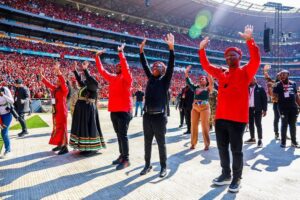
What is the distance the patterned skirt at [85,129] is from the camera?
539 centimetres

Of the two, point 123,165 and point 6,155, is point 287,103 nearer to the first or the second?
point 123,165

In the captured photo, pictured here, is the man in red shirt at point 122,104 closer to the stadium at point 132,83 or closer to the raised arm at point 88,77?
the stadium at point 132,83

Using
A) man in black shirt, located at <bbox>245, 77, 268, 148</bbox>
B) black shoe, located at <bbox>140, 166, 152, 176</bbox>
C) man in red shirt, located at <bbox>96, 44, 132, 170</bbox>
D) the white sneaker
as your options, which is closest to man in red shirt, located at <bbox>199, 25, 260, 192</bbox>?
black shoe, located at <bbox>140, 166, 152, 176</bbox>

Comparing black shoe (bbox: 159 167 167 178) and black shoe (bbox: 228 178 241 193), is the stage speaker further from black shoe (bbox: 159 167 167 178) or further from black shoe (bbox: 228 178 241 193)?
black shoe (bbox: 228 178 241 193)

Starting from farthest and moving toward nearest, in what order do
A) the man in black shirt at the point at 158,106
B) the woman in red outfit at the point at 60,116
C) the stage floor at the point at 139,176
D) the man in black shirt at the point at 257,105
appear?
the man in black shirt at the point at 257,105 → the woman in red outfit at the point at 60,116 → the man in black shirt at the point at 158,106 → the stage floor at the point at 139,176

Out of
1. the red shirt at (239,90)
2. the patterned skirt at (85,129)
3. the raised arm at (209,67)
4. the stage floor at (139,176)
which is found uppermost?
the raised arm at (209,67)

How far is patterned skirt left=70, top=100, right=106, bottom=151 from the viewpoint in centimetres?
539

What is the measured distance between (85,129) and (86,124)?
0.11 metres

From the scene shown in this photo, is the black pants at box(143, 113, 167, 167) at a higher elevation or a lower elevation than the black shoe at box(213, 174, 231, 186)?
higher

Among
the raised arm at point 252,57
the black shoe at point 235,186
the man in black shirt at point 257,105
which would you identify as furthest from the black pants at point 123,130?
the man in black shirt at point 257,105

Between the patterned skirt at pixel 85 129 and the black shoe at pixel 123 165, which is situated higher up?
the patterned skirt at pixel 85 129

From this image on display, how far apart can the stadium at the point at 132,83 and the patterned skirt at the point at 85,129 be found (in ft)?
0.77

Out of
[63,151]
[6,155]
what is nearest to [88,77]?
[63,151]

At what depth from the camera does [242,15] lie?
53.1m
